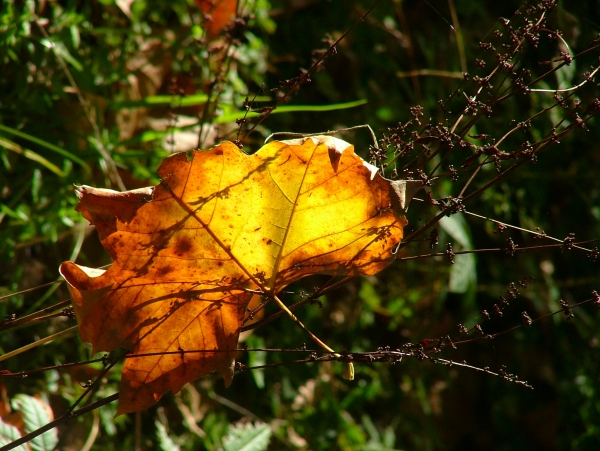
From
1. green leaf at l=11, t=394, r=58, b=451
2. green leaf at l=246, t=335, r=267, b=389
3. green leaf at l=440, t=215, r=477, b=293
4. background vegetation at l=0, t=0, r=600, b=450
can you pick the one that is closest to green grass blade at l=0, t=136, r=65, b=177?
background vegetation at l=0, t=0, r=600, b=450

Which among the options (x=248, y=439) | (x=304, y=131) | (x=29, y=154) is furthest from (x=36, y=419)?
(x=304, y=131)

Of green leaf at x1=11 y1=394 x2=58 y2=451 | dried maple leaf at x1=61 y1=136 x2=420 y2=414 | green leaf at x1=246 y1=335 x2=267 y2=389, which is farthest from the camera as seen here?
green leaf at x1=246 y1=335 x2=267 y2=389

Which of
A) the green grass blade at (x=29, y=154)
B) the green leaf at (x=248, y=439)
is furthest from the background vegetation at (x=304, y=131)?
the green leaf at (x=248, y=439)

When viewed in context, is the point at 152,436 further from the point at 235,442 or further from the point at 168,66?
the point at 168,66

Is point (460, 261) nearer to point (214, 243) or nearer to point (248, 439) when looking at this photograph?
point (248, 439)

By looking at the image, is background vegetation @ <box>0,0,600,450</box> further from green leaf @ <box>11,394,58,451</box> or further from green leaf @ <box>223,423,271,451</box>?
green leaf @ <box>223,423,271,451</box>

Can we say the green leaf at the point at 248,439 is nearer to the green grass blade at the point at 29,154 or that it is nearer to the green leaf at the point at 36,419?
the green leaf at the point at 36,419
